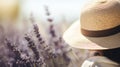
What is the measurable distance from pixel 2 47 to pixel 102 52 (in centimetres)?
45

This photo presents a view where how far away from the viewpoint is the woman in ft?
2.47

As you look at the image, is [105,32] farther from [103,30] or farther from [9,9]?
[9,9]

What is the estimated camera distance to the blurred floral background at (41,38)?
3.50 feet

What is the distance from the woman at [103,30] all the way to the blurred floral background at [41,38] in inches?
12.4

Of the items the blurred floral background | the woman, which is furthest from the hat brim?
the blurred floral background

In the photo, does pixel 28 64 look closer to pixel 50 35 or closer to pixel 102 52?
pixel 50 35

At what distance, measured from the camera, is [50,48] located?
1097mm

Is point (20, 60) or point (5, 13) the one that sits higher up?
point (5, 13)

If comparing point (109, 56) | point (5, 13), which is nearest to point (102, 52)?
point (109, 56)

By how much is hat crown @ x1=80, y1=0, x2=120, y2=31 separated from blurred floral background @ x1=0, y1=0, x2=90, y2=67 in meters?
0.33

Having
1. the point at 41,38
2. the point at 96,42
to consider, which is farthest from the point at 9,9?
the point at 96,42

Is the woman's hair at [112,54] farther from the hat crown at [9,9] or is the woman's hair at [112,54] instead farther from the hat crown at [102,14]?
the hat crown at [9,9]

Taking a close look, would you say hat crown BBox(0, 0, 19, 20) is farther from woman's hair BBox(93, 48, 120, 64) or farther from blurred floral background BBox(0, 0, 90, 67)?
woman's hair BBox(93, 48, 120, 64)

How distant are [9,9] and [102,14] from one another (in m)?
0.46
